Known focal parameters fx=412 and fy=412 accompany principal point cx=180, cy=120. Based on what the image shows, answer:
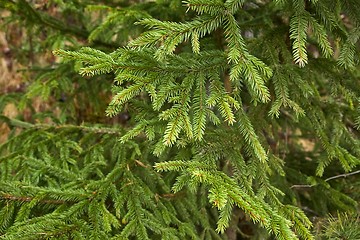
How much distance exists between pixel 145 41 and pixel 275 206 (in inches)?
45.3

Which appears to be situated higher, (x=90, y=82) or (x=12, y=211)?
(x=12, y=211)

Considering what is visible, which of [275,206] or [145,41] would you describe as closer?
[145,41]

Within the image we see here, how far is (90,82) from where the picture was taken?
13.6 feet

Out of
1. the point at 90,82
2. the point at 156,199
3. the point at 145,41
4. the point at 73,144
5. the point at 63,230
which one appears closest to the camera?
the point at 145,41

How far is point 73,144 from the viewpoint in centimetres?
310

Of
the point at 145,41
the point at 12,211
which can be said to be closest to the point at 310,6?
the point at 145,41

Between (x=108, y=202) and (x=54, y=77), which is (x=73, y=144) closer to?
(x=108, y=202)

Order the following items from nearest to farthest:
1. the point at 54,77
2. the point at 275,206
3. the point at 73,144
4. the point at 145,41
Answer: the point at 145,41 < the point at 275,206 < the point at 73,144 < the point at 54,77

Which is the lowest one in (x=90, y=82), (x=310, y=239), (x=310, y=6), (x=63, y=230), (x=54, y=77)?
(x=90, y=82)

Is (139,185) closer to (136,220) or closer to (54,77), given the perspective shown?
(136,220)

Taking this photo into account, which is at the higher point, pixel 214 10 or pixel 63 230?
pixel 214 10

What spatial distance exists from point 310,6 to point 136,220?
1.69 meters

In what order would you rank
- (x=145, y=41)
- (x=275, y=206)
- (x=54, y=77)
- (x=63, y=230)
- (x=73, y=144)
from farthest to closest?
(x=54, y=77)
(x=73, y=144)
(x=275, y=206)
(x=63, y=230)
(x=145, y=41)

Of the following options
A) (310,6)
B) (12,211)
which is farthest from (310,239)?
(12,211)
